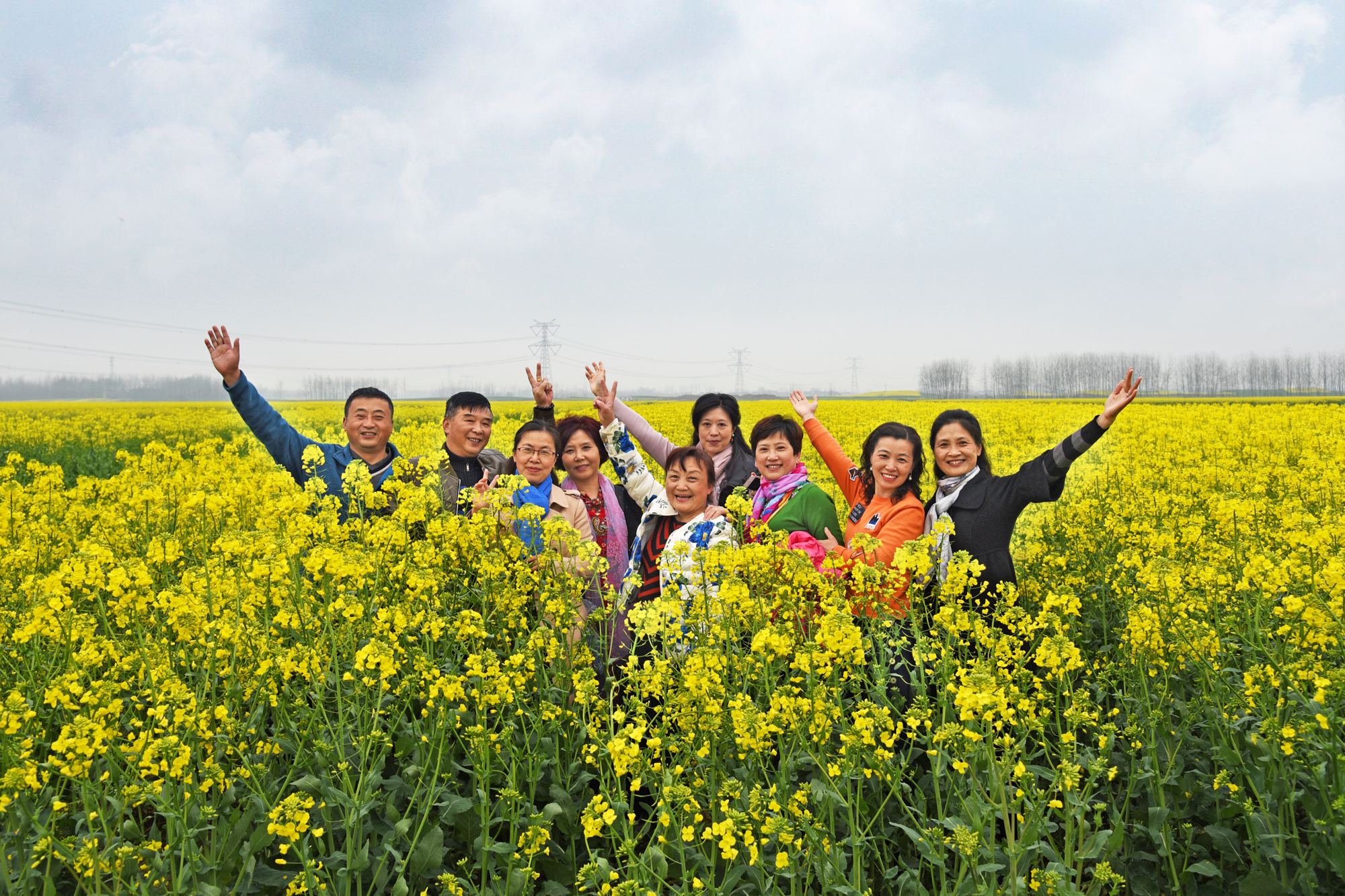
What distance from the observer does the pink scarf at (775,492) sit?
5.17 metres

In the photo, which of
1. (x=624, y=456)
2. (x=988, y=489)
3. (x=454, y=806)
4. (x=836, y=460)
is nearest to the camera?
(x=454, y=806)

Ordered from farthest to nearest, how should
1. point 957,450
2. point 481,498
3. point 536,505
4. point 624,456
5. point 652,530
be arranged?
point 624,456 < point 652,530 < point 957,450 < point 481,498 < point 536,505

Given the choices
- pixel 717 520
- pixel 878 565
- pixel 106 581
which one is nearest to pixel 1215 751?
pixel 878 565

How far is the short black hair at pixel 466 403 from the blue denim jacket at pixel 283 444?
1.85 ft

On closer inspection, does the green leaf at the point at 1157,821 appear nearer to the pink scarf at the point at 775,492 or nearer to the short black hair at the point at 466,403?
the pink scarf at the point at 775,492

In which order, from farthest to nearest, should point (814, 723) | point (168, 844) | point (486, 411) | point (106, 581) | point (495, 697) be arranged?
point (486, 411) < point (106, 581) < point (495, 697) < point (814, 723) < point (168, 844)

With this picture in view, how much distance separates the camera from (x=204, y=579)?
3.42 meters

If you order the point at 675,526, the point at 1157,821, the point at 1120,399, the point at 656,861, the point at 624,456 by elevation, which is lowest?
the point at 1157,821

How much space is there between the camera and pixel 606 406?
6.11 meters

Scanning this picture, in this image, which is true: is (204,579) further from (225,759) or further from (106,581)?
(225,759)

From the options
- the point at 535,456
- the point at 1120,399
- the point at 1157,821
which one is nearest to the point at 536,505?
the point at 535,456

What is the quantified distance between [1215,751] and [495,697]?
3.31m

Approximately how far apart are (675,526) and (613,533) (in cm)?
61

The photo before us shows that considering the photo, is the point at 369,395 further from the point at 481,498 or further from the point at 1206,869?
the point at 1206,869
